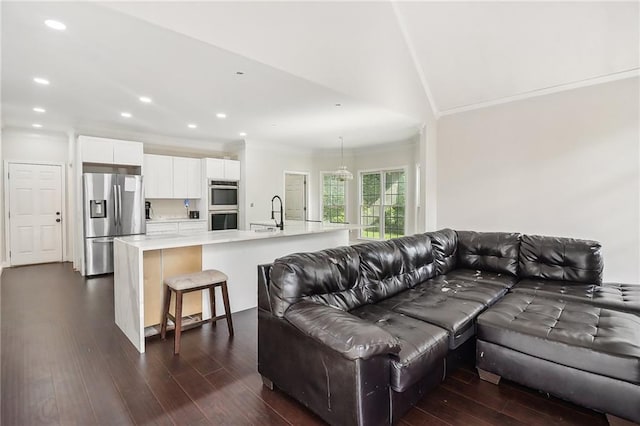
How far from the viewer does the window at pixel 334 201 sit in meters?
8.60

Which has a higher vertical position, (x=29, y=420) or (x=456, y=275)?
(x=456, y=275)

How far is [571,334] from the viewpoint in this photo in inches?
74.9

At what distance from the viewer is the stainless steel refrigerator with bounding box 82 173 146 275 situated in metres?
5.16

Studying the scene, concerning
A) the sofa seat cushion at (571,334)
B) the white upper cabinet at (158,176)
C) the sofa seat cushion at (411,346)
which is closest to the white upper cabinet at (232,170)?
the white upper cabinet at (158,176)

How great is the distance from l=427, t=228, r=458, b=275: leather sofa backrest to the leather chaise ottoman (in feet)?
3.50

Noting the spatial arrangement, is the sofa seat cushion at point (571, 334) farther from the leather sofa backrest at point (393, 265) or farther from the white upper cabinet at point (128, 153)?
the white upper cabinet at point (128, 153)

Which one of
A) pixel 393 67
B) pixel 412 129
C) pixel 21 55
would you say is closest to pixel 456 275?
pixel 393 67

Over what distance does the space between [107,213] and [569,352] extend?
246 inches

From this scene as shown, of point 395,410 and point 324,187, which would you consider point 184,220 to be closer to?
point 324,187

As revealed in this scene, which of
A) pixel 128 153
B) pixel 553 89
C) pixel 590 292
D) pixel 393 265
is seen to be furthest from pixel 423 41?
pixel 128 153

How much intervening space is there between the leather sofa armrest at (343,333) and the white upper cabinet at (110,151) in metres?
5.25

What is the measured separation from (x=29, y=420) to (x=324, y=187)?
23.8ft

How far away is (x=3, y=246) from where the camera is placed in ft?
18.6

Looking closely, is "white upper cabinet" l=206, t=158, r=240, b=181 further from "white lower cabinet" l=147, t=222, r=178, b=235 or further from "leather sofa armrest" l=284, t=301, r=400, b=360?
"leather sofa armrest" l=284, t=301, r=400, b=360
